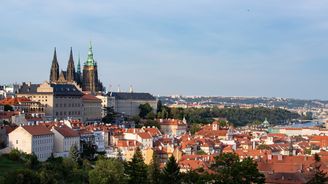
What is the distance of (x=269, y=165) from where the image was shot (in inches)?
2373

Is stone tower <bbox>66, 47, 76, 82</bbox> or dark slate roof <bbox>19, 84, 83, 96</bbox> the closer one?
dark slate roof <bbox>19, 84, 83, 96</bbox>

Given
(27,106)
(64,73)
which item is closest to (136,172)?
(27,106)

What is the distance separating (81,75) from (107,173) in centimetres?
8266

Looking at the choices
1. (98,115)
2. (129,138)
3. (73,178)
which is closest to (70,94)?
(98,115)

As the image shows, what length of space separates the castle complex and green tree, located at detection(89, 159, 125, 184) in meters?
67.6

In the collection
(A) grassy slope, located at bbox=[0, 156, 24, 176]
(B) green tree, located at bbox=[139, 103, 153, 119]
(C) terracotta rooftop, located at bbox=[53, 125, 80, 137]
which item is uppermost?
(B) green tree, located at bbox=[139, 103, 153, 119]

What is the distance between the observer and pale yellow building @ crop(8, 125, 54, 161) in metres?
65.4

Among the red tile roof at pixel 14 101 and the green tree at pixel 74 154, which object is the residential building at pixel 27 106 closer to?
the red tile roof at pixel 14 101

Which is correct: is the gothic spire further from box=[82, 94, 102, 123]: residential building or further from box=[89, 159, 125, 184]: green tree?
box=[89, 159, 125, 184]: green tree

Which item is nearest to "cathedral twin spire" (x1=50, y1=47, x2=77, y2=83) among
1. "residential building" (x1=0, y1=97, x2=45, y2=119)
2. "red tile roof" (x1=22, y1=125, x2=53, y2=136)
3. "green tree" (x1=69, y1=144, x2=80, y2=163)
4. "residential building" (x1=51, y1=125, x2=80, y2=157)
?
"residential building" (x1=0, y1=97, x2=45, y2=119)

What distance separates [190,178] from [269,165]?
59.0ft

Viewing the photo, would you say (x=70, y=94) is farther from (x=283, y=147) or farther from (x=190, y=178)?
(x=190, y=178)

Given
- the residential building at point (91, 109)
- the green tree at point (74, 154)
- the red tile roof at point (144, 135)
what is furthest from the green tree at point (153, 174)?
the residential building at point (91, 109)

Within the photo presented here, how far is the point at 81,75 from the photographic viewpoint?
135875mm
